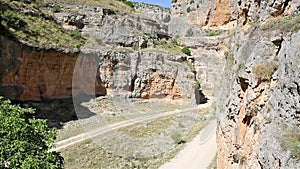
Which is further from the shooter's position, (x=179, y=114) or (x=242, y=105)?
(x=179, y=114)

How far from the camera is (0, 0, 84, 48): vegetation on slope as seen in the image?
24.0m

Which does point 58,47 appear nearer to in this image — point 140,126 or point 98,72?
point 98,72

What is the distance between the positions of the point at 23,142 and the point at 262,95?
19.6 feet

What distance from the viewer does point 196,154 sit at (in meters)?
16.0

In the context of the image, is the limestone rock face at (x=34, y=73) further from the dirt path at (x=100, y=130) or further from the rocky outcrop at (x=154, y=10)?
the rocky outcrop at (x=154, y=10)

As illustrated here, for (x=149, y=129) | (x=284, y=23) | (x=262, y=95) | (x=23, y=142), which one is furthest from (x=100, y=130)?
(x=284, y=23)

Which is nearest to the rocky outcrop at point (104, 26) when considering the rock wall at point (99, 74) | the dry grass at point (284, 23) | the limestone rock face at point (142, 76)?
the rock wall at point (99, 74)

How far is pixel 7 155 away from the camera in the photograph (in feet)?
25.7

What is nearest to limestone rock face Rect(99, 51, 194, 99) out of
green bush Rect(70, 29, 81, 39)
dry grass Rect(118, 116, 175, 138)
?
green bush Rect(70, 29, 81, 39)

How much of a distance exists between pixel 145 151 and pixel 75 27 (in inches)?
766

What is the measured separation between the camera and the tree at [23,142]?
7.75m

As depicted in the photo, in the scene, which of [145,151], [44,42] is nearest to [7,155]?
[145,151]

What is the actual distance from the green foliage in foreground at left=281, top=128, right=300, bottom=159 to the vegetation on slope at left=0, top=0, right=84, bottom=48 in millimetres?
20829

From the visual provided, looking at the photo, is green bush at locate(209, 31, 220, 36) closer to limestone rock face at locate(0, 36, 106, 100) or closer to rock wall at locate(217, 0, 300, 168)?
limestone rock face at locate(0, 36, 106, 100)
